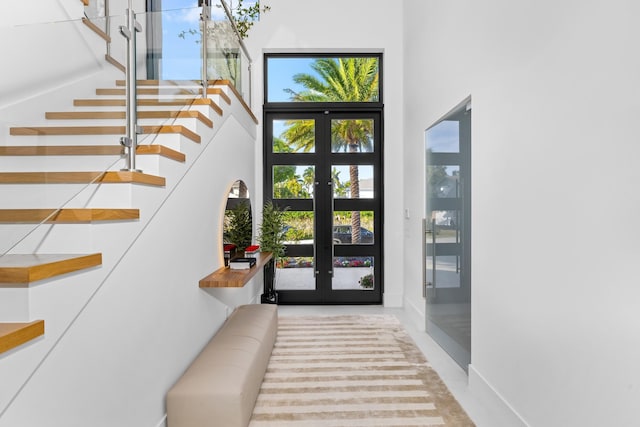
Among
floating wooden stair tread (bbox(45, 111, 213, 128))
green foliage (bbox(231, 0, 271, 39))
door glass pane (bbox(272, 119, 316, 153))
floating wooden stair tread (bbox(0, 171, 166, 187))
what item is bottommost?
floating wooden stair tread (bbox(0, 171, 166, 187))

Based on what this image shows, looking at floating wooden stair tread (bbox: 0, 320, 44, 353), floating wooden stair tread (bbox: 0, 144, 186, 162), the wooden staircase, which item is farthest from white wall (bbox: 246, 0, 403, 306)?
floating wooden stair tread (bbox: 0, 320, 44, 353)

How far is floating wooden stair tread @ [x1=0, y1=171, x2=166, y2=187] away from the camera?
49.1 inches

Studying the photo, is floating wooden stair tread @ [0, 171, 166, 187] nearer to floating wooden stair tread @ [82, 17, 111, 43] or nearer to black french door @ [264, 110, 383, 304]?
floating wooden stair tread @ [82, 17, 111, 43]

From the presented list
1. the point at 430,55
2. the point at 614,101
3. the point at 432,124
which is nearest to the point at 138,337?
the point at 614,101

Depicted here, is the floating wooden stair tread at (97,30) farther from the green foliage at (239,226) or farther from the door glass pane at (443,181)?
the door glass pane at (443,181)

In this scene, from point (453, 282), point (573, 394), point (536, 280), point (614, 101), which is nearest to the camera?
point (614, 101)

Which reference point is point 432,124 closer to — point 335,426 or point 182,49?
point 182,49

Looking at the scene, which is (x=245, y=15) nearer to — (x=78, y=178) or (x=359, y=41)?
(x=359, y=41)

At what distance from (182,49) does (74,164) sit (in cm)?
152

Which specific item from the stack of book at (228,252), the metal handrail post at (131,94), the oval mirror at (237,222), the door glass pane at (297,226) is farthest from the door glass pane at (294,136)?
the metal handrail post at (131,94)

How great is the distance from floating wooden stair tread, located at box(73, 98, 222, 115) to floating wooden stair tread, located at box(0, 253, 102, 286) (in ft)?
2.19

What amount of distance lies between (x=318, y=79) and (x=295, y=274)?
103 inches

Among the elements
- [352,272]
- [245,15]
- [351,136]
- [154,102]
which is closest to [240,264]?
[154,102]

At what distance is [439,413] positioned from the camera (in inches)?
98.3
